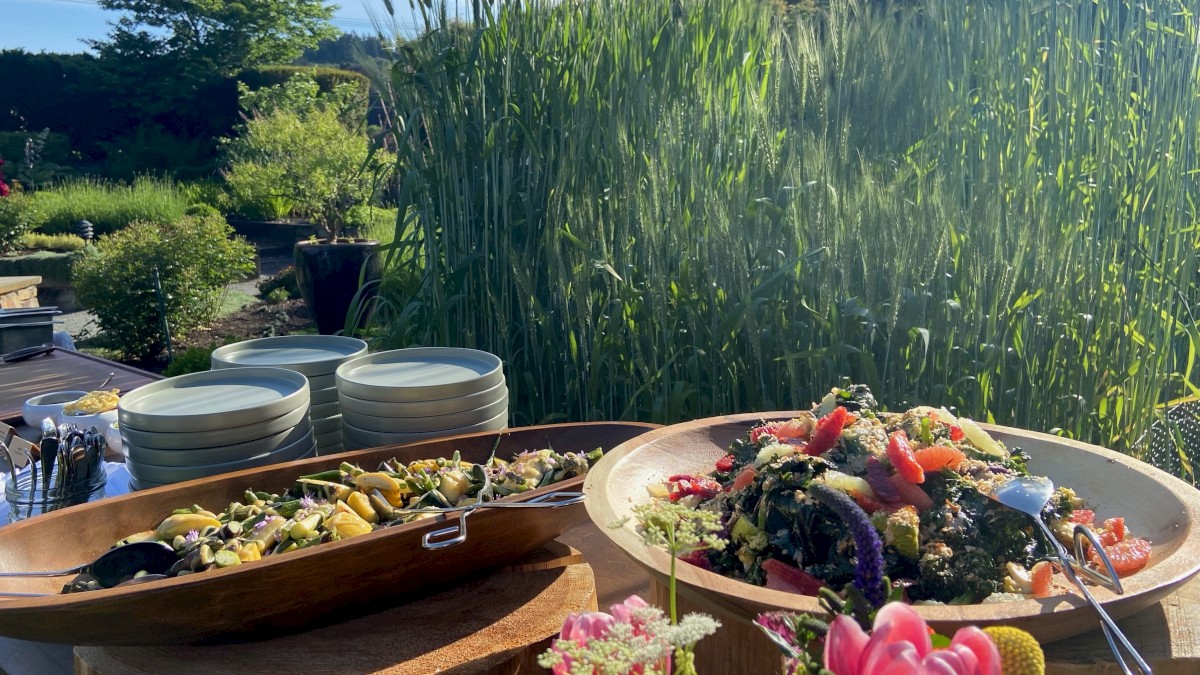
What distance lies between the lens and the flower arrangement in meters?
0.38

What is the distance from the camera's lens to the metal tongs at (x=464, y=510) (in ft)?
3.02

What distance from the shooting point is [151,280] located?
5777mm

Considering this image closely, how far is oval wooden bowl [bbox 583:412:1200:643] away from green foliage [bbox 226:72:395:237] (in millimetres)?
5059

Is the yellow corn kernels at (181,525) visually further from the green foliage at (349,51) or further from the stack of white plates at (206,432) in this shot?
the green foliage at (349,51)

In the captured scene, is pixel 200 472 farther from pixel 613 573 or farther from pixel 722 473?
pixel 722 473

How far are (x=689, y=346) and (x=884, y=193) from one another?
0.54 meters

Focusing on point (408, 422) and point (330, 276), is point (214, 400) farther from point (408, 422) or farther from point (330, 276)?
point (330, 276)

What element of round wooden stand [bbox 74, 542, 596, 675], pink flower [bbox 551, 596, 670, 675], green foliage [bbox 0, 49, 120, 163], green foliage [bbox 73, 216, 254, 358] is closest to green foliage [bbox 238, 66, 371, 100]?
green foliage [bbox 0, 49, 120, 163]

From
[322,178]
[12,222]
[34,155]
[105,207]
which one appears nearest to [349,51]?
[322,178]

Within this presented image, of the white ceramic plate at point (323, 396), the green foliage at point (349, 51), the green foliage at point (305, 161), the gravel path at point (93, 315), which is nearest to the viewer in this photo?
the white ceramic plate at point (323, 396)

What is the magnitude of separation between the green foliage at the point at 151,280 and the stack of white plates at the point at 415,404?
188 inches

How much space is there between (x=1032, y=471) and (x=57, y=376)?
2337 mm

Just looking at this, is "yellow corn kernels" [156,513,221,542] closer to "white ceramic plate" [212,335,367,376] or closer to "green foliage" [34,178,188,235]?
"white ceramic plate" [212,335,367,376]

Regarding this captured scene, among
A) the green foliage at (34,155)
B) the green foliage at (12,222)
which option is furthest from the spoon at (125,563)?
the green foliage at (34,155)
